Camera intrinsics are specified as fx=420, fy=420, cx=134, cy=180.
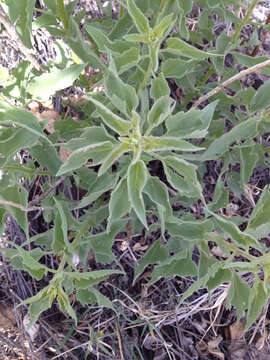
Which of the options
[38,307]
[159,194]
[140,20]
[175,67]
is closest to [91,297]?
[38,307]

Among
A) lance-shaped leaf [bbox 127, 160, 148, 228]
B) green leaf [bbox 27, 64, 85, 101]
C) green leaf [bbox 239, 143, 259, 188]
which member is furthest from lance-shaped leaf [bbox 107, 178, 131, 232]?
green leaf [bbox 239, 143, 259, 188]

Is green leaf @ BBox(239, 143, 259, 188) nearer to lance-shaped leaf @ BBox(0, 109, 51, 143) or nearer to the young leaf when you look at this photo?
the young leaf

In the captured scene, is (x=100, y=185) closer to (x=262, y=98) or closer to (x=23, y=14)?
(x=23, y=14)

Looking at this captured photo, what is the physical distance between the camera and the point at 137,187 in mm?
1407

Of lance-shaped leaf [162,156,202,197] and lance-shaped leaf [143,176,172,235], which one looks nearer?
lance-shaped leaf [162,156,202,197]

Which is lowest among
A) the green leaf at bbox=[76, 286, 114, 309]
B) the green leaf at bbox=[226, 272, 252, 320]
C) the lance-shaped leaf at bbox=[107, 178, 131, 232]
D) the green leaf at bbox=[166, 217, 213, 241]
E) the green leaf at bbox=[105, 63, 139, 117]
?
the green leaf at bbox=[226, 272, 252, 320]

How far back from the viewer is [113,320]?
266 centimetres

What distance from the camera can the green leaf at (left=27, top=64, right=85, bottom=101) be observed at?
5.49 ft

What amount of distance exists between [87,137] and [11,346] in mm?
1773

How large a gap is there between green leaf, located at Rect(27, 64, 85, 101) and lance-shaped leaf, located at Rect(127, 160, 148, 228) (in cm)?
51

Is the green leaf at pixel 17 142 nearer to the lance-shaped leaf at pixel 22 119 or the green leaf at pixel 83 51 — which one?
the lance-shaped leaf at pixel 22 119

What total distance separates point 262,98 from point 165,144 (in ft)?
2.86

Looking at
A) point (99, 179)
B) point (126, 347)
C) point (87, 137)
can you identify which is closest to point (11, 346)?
point (126, 347)

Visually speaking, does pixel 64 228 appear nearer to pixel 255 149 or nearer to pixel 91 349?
pixel 255 149
